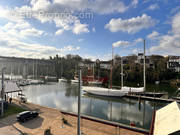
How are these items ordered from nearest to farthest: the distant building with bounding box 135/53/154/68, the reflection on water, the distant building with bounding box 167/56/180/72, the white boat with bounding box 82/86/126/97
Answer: the reflection on water < the white boat with bounding box 82/86/126/97 < the distant building with bounding box 167/56/180/72 < the distant building with bounding box 135/53/154/68

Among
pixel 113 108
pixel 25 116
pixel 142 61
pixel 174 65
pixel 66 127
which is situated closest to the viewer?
pixel 66 127

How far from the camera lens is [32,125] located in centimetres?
1631

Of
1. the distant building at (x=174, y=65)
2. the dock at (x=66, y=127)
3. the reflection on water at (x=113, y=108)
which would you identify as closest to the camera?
the dock at (x=66, y=127)

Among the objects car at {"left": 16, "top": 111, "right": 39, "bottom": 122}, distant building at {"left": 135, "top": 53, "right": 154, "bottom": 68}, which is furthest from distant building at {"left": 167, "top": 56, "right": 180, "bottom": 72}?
car at {"left": 16, "top": 111, "right": 39, "bottom": 122}

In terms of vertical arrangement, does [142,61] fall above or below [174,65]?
above

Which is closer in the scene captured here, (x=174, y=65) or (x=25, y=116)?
(x=25, y=116)

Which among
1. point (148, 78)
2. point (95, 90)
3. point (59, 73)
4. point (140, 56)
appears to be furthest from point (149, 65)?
point (59, 73)

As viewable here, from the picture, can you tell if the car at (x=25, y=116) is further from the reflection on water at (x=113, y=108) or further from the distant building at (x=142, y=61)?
the distant building at (x=142, y=61)

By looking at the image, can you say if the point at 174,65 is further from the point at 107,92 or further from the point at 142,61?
the point at 107,92

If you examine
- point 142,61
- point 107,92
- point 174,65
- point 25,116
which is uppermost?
point 142,61

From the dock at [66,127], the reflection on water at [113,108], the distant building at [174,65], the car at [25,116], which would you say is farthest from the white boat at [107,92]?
the distant building at [174,65]

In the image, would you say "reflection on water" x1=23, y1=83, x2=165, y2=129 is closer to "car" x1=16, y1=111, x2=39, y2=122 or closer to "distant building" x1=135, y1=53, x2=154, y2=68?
"car" x1=16, y1=111, x2=39, y2=122

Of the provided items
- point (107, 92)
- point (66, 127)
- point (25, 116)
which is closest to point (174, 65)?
point (107, 92)

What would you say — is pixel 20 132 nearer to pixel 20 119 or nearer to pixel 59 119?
pixel 20 119
